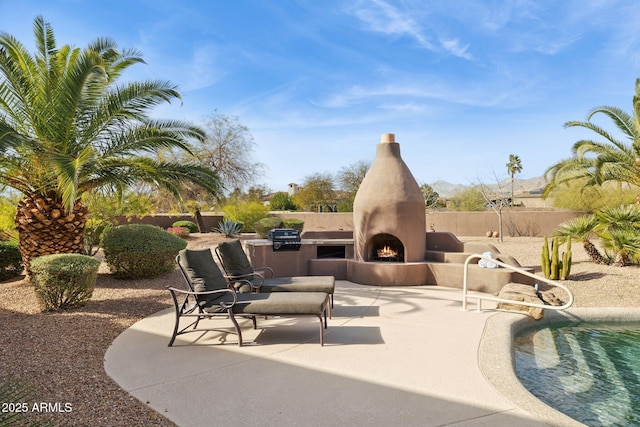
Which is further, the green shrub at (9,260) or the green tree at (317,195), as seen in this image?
the green tree at (317,195)

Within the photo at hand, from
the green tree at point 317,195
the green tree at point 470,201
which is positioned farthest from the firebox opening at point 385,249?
the green tree at point 317,195

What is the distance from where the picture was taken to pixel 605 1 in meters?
9.47

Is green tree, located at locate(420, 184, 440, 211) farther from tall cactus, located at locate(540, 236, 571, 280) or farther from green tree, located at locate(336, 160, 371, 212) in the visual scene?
tall cactus, located at locate(540, 236, 571, 280)

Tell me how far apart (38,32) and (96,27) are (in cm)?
136

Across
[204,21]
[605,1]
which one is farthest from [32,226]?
[605,1]

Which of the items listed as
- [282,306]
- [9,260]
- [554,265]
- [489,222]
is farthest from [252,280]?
[489,222]

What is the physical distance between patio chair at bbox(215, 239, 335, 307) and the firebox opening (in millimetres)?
3705

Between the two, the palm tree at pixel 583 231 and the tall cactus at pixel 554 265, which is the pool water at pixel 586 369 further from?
the palm tree at pixel 583 231

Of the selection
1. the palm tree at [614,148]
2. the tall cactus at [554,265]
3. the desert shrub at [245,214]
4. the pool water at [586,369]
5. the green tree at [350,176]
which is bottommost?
the pool water at [586,369]

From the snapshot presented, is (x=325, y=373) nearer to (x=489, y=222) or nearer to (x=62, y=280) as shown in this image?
(x=62, y=280)

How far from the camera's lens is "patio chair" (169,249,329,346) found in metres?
5.18

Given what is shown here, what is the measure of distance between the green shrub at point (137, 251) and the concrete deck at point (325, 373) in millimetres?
3047

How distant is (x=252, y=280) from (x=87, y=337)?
8.65 feet

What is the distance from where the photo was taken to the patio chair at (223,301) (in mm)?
5176
